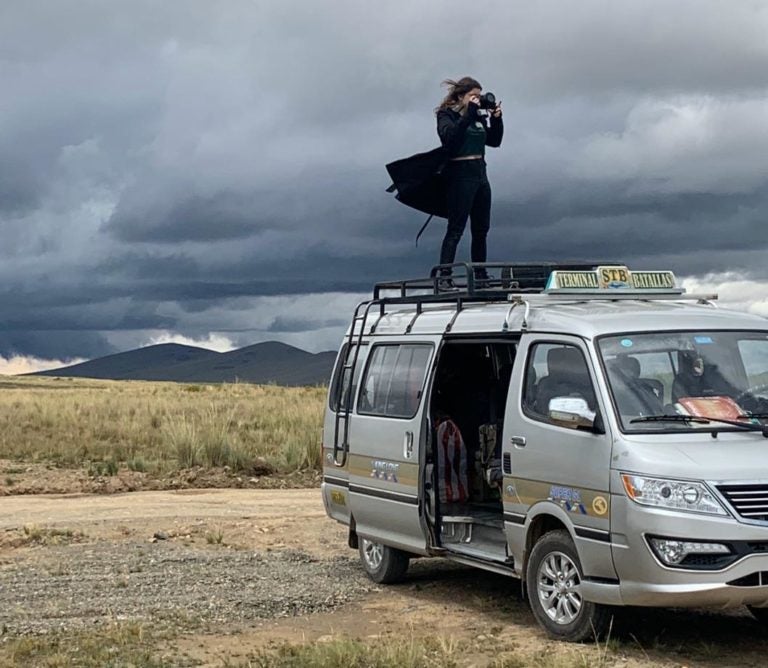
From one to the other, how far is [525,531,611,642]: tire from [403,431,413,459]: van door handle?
1.88 metres

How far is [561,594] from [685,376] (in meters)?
1.70

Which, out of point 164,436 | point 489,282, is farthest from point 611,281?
point 164,436

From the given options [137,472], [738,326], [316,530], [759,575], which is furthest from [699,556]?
[137,472]

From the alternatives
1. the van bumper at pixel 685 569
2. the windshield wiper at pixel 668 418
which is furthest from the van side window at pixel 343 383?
the van bumper at pixel 685 569

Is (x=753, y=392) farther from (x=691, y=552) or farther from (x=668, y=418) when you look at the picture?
(x=691, y=552)

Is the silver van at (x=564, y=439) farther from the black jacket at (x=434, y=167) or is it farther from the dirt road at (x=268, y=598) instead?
the black jacket at (x=434, y=167)

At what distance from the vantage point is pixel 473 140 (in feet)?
43.1

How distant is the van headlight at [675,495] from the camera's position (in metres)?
7.94

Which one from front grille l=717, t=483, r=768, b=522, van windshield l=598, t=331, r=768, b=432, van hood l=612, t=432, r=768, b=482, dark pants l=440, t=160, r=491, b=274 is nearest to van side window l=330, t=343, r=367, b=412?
dark pants l=440, t=160, r=491, b=274

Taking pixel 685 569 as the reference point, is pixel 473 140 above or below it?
above

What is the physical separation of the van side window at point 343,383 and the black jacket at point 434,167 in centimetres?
178

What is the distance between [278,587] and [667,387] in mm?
4292

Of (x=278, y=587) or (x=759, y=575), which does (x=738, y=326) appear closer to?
(x=759, y=575)

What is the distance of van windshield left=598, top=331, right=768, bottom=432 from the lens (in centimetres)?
862
